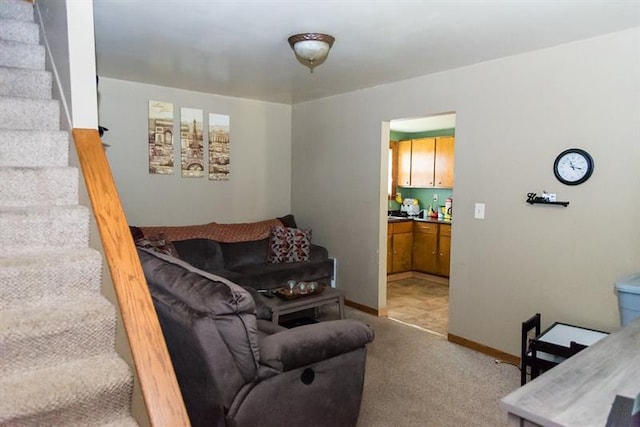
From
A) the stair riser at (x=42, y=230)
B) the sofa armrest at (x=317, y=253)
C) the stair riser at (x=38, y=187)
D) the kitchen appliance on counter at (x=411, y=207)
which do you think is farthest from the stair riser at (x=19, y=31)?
the kitchen appliance on counter at (x=411, y=207)

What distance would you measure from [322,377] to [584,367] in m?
1.22

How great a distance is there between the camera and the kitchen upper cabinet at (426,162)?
6.16m

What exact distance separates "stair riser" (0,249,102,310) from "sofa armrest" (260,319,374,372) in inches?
31.2

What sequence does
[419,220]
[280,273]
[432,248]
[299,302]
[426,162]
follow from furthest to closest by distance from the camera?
1. [426,162]
2. [419,220]
3. [432,248]
4. [280,273]
5. [299,302]

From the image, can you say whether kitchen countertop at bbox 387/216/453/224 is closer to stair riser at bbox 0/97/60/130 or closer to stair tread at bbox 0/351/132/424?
stair riser at bbox 0/97/60/130

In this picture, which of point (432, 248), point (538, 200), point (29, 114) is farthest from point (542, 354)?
point (432, 248)

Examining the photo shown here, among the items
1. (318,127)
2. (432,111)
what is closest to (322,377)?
(432,111)

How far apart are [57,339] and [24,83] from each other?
150cm

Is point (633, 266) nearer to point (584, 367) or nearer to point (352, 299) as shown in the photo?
point (584, 367)

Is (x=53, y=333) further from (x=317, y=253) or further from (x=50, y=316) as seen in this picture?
(x=317, y=253)

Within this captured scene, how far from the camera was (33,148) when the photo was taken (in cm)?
201

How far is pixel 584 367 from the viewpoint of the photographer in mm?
1339

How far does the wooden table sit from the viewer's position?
109cm

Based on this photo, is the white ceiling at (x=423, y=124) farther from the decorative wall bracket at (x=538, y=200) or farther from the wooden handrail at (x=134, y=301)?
the wooden handrail at (x=134, y=301)
